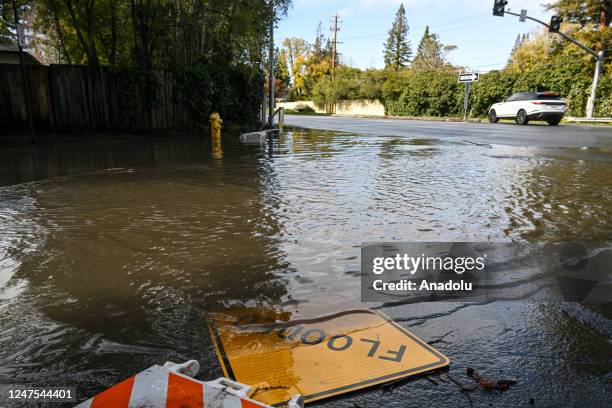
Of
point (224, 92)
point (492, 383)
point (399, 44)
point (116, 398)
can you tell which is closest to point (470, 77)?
point (224, 92)

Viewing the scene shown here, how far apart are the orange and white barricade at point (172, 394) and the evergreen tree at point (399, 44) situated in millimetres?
88469

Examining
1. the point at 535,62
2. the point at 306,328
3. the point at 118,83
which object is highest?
the point at 535,62

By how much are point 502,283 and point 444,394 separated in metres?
1.50

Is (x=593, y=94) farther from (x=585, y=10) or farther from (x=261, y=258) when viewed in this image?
(x=261, y=258)

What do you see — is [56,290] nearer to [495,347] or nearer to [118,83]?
[495,347]

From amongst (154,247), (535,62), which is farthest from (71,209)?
(535,62)

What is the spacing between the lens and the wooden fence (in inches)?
515

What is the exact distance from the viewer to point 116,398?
169 centimetres

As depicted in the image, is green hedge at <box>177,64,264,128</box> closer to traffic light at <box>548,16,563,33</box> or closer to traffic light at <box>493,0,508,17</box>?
traffic light at <box>493,0,508,17</box>

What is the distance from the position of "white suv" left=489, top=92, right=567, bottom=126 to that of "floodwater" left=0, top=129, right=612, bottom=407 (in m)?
15.6

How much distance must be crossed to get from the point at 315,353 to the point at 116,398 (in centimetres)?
99

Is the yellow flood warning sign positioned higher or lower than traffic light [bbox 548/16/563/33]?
lower

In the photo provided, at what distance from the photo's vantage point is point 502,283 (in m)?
3.22

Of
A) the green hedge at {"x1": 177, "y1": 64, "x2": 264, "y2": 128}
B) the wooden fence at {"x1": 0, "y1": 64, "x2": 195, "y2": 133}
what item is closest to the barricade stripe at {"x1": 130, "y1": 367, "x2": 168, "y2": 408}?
the wooden fence at {"x1": 0, "y1": 64, "x2": 195, "y2": 133}
